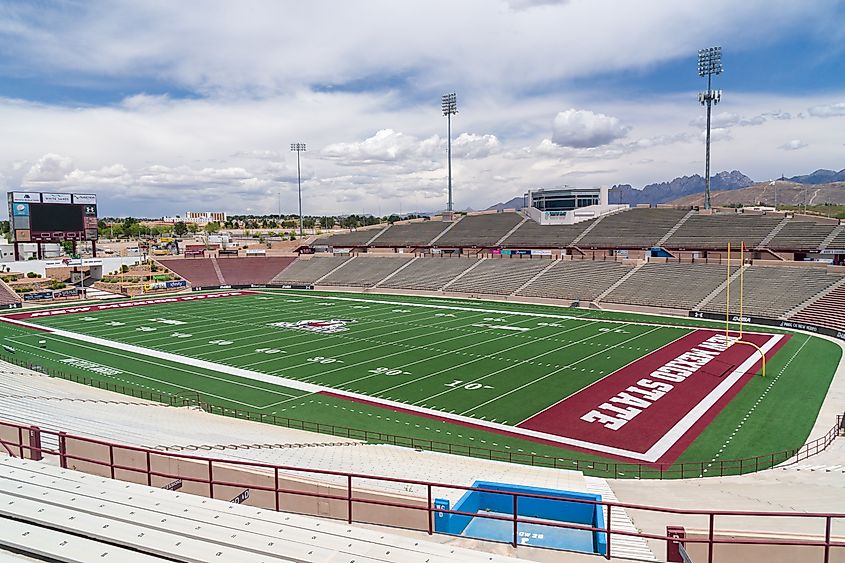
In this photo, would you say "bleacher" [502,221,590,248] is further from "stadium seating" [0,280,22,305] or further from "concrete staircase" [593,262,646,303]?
"stadium seating" [0,280,22,305]

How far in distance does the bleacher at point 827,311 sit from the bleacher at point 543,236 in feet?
106

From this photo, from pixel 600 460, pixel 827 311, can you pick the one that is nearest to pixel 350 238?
pixel 827 311

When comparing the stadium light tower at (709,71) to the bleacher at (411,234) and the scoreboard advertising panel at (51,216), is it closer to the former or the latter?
the bleacher at (411,234)

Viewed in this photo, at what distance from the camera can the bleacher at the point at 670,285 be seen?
51281mm

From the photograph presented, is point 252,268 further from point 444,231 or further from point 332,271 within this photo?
point 444,231

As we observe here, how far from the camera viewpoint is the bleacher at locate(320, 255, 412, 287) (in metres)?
74.8

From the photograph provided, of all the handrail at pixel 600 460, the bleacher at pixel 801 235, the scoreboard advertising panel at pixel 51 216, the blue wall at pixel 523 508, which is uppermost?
the scoreboard advertising panel at pixel 51 216

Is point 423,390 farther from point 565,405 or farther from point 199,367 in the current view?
point 199,367

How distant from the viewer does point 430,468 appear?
49.4 ft

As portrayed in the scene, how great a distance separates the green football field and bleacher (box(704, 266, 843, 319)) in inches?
187

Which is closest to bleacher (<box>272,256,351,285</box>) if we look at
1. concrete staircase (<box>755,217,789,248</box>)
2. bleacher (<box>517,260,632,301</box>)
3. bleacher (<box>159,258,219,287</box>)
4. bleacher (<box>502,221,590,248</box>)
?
bleacher (<box>159,258,219,287</box>)

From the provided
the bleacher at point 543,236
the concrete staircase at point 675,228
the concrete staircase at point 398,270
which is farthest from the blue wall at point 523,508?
the bleacher at point 543,236

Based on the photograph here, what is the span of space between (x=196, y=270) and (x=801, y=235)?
7090 cm

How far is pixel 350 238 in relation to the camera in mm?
95125
